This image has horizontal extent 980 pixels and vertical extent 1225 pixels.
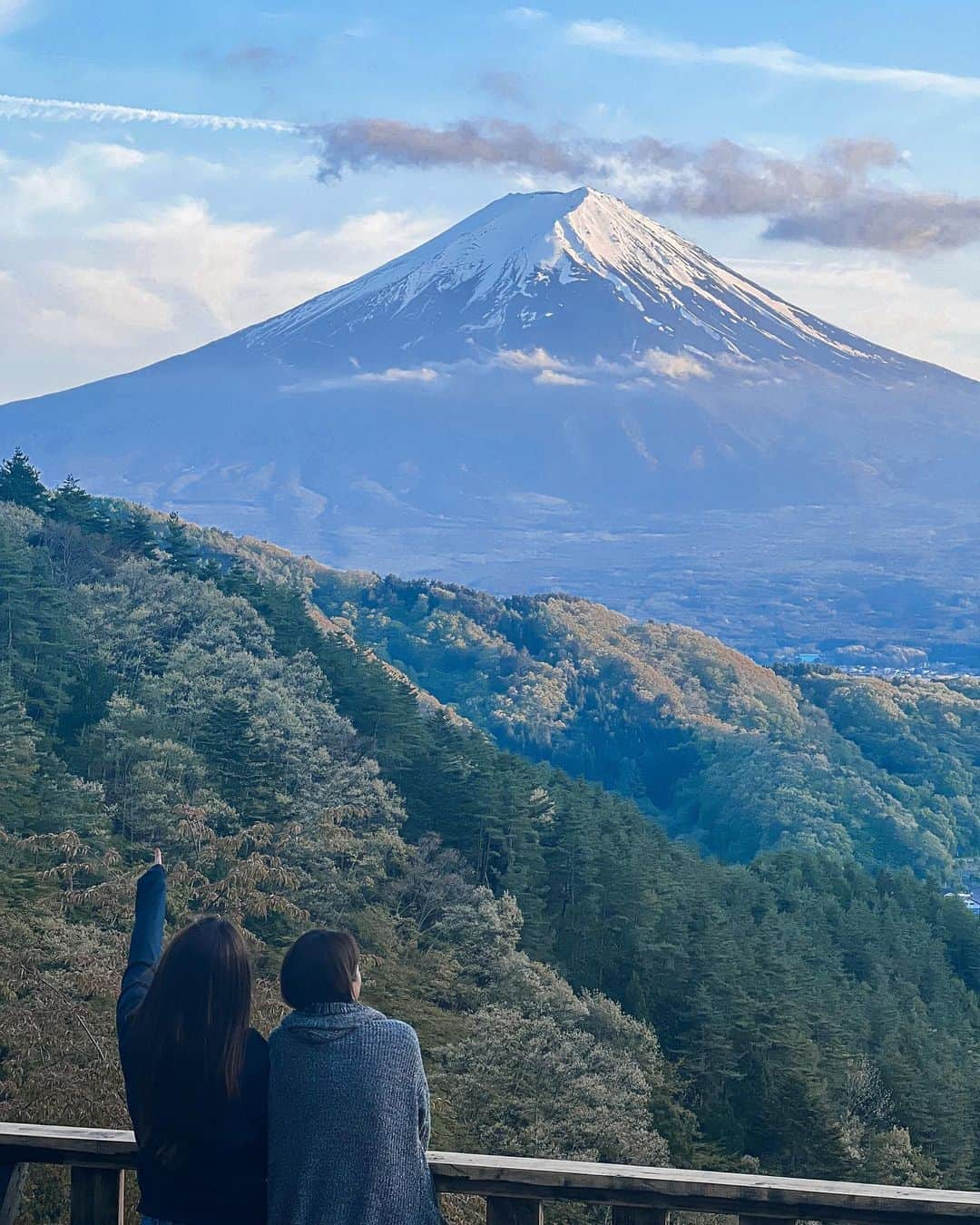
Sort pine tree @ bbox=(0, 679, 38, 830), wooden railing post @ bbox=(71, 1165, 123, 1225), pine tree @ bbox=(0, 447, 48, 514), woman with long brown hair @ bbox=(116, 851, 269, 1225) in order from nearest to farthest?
woman with long brown hair @ bbox=(116, 851, 269, 1225) < wooden railing post @ bbox=(71, 1165, 123, 1225) < pine tree @ bbox=(0, 679, 38, 830) < pine tree @ bbox=(0, 447, 48, 514)

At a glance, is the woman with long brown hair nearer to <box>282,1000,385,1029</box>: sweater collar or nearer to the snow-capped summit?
<box>282,1000,385,1029</box>: sweater collar

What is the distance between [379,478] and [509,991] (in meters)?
146

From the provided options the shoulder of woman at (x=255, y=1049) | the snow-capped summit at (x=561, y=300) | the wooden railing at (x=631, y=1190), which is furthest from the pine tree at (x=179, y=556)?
the snow-capped summit at (x=561, y=300)

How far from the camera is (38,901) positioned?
37.7ft

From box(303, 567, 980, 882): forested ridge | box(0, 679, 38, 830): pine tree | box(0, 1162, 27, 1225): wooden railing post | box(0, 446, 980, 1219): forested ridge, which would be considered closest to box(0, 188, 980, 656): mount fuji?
box(303, 567, 980, 882): forested ridge

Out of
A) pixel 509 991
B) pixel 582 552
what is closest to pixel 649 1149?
pixel 509 991

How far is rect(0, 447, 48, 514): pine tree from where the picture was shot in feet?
78.5

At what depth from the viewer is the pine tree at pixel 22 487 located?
23938 mm

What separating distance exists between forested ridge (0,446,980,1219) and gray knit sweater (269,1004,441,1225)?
4.80 m

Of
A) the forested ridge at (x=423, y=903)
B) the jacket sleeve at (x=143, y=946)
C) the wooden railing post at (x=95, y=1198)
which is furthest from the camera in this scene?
the forested ridge at (x=423, y=903)

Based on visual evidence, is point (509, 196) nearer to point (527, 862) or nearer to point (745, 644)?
point (745, 644)

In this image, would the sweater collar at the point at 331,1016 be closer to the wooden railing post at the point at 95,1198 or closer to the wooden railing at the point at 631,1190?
the wooden railing at the point at 631,1190

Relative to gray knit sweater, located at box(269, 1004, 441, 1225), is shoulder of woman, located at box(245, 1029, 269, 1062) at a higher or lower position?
higher

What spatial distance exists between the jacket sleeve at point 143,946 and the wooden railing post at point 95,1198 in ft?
1.25
